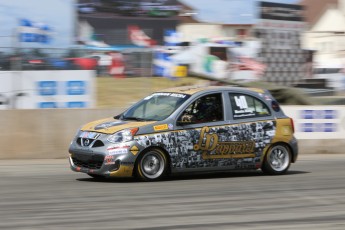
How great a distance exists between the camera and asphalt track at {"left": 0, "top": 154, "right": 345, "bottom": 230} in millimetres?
7598

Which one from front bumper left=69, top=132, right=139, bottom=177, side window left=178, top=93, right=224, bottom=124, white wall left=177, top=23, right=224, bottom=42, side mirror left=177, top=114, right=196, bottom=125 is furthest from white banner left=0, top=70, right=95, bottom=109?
white wall left=177, top=23, right=224, bottom=42

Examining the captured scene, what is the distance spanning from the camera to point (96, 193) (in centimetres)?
965

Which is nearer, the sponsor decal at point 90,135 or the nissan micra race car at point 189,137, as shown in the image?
the nissan micra race car at point 189,137

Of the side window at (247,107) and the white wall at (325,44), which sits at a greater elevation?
the white wall at (325,44)

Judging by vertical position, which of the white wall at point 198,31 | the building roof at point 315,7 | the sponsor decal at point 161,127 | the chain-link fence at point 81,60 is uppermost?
the building roof at point 315,7

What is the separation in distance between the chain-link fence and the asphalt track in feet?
12.1

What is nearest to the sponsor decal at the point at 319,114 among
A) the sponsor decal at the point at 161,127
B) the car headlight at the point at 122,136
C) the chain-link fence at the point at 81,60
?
the chain-link fence at the point at 81,60

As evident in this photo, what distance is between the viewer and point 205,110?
11477mm

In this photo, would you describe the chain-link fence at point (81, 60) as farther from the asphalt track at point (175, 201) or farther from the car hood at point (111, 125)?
the car hood at point (111, 125)

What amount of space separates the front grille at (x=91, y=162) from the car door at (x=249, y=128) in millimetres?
2289

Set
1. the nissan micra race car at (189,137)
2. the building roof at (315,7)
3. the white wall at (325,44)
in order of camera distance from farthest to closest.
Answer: the building roof at (315,7), the white wall at (325,44), the nissan micra race car at (189,137)

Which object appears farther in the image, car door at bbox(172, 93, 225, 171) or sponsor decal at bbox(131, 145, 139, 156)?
car door at bbox(172, 93, 225, 171)

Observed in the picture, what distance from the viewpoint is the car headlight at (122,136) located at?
10.6 m

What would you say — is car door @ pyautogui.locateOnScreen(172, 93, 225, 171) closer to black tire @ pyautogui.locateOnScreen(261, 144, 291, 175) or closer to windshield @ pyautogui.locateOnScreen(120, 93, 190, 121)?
windshield @ pyautogui.locateOnScreen(120, 93, 190, 121)
